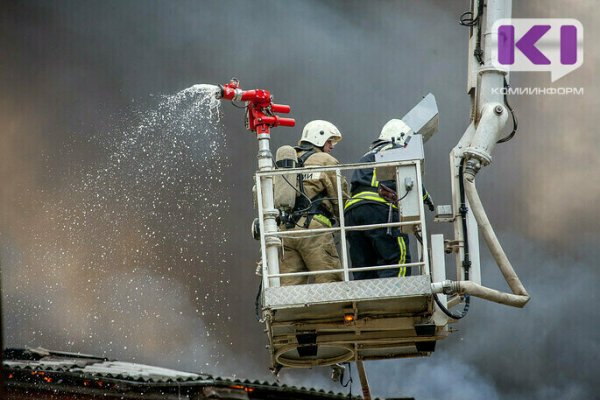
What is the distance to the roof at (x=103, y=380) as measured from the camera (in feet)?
44.5

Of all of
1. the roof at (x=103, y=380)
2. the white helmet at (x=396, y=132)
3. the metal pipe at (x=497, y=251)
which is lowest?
the roof at (x=103, y=380)

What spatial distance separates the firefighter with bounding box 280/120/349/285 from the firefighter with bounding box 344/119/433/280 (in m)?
0.21

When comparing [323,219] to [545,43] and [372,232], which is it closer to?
[372,232]

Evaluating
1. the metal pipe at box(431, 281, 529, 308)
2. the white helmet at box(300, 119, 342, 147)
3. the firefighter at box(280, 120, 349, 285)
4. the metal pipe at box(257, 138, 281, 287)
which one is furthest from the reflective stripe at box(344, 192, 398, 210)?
the metal pipe at box(431, 281, 529, 308)

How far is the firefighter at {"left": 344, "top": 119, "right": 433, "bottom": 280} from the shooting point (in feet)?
36.9

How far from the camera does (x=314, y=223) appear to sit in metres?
11.5

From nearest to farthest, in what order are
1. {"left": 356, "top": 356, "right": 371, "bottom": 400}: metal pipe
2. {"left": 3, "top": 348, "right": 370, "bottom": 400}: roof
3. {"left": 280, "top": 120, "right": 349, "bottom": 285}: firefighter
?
1. {"left": 280, "top": 120, "right": 349, "bottom": 285}: firefighter
2. {"left": 356, "top": 356, "right": 371, "bottom": 400}: metal pipe
3. {"left": 3, "top": 348, "right": 370, "bottom": 400}: roof

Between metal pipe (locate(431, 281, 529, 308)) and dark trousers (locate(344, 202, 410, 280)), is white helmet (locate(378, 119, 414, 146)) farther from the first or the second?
metal pipe (locate(431, 281, 529, 308))

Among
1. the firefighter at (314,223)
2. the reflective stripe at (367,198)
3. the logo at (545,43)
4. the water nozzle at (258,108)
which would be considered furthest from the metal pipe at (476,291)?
the logo at (545,43)

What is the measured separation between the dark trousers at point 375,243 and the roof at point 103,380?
3.31 meters

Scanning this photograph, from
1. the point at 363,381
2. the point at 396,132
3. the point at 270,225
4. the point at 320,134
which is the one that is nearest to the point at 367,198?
the point at 396,132

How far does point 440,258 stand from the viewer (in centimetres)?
1090

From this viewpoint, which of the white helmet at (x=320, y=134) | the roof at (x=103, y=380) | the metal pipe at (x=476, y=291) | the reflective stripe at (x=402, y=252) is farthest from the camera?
the roof at (x=103, y=380)

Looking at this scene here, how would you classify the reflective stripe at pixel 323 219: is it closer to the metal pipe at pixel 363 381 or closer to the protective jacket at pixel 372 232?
the protective jacket at pixel 372 232
